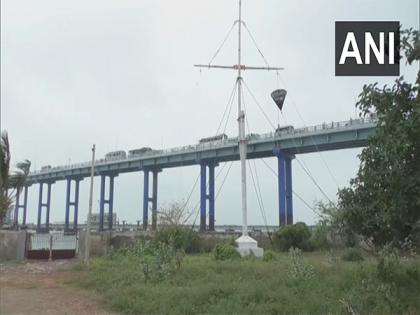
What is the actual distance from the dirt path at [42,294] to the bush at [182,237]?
32.4ft

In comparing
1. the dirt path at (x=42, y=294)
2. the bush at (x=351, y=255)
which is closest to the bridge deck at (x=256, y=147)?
the bush at (x=351, y=255)

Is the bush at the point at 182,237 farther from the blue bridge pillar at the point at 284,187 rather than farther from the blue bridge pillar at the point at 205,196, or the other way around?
the blue bridge pillar at the point at 205,196

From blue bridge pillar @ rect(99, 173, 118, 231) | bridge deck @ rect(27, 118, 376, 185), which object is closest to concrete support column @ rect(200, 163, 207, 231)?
bridge deck @ rect(27, 118, 376, 185)

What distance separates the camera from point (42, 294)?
13758 mm

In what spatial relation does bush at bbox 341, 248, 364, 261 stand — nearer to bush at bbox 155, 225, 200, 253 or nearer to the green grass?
the green grass

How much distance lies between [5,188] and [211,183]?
57.0 m

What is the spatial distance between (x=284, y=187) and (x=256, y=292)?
54164 millimetres

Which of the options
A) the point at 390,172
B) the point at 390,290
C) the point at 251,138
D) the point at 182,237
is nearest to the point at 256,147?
the point at 251,138

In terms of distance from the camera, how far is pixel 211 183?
269 feet

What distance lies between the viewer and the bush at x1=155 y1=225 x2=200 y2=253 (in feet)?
97.3

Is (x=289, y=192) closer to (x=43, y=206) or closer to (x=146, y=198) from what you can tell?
Result: (x=146, y=198)

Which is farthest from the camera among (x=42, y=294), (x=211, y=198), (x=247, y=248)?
(x=211, y=198)

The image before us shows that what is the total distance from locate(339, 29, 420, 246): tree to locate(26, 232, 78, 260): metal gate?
1886 centimetres

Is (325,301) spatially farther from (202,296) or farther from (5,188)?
(5,188)
